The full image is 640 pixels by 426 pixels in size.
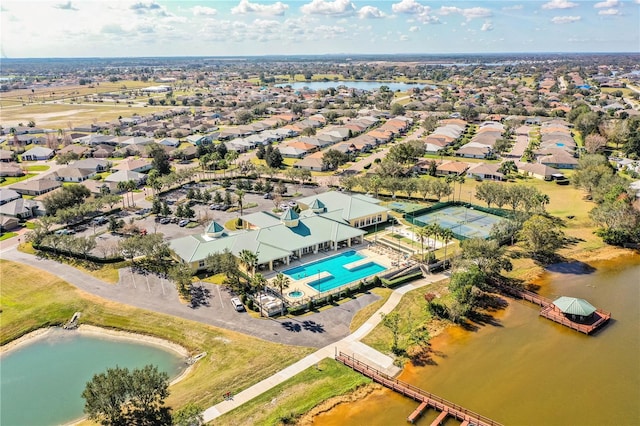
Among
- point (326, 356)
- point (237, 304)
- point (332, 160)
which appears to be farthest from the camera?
point (332, 160)

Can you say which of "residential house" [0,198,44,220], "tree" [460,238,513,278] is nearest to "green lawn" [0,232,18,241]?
"residential house" [0,198,44,220]

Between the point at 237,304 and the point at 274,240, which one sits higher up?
the point at 274,240

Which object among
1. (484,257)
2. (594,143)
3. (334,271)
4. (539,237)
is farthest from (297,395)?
(594,143)

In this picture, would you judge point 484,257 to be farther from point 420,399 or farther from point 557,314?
point 420,399

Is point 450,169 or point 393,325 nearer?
point 393,325

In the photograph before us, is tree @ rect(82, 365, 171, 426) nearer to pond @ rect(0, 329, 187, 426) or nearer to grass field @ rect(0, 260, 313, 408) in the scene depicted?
grass field @ rect(0, 260, 313, 408)

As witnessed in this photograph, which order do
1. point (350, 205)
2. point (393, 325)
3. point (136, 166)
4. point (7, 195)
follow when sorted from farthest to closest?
point (136, 166)
point (7, 195)
point (350, 205)
point (393, 325)
